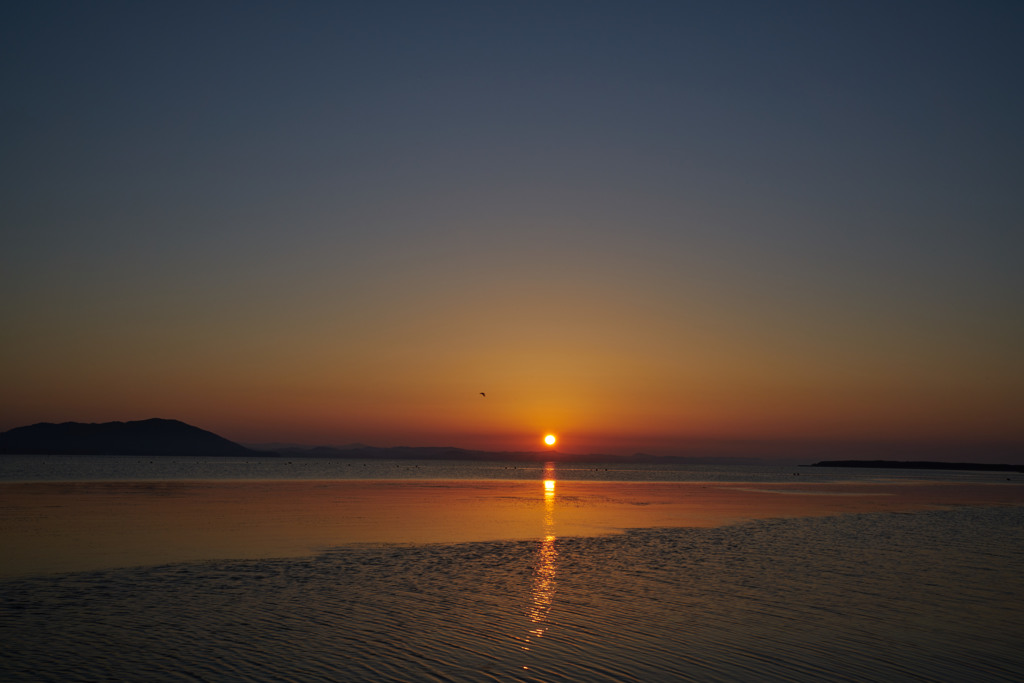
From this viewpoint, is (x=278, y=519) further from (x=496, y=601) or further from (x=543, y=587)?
(x=496, y=601)

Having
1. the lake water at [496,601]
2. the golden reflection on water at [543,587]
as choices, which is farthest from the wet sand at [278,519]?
the golden reflection on water at [543,587]

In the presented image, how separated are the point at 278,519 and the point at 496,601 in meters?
24.0

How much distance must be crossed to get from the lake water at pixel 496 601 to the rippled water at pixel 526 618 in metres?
0.08

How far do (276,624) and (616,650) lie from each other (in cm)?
744

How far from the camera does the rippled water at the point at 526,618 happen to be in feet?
44.3

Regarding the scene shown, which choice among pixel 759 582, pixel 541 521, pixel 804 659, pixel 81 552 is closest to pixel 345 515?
pixel 541 521

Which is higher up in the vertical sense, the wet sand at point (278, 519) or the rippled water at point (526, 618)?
the rippled water at point (526, 618)

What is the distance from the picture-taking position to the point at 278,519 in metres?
40.2

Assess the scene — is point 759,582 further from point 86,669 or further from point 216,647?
point 86,669

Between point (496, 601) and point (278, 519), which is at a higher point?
point (496, 601)

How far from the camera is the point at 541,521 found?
143 feet

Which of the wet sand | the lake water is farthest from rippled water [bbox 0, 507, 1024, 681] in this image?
the wet sand

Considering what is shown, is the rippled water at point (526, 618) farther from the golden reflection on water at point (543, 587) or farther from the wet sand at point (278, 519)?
the wet sand at point (278, 519)

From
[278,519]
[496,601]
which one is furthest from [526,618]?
[278,519]
